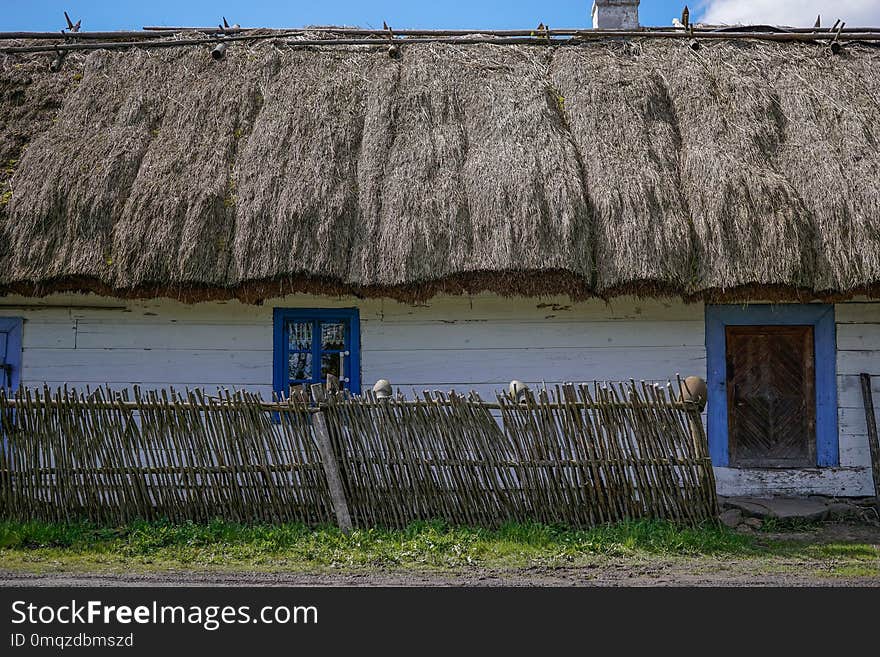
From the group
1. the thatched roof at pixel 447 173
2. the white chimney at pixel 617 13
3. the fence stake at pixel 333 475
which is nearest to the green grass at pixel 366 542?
the fence stake at pixel 333 475

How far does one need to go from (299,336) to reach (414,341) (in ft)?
3.71

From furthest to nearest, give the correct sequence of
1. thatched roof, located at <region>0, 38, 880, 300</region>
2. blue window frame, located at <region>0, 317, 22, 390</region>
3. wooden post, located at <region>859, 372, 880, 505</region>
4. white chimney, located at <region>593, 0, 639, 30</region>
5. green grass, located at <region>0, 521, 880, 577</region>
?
white chimney, located at <region>593, 0, 639, 30</region>, blue window frame, located at <region>0, 317, 22, 390</region>, wooden post, located at <region>859, 372, 880, 505</region>, thatched roof, located at <region>0, 38, 880, 300</region>, green grass, located at <region>0, 521, 880, 577</region>

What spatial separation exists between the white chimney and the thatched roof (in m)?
1.51

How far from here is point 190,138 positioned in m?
8.32

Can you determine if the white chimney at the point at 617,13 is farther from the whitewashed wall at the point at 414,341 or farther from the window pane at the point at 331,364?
the window pane at the point at 331,364

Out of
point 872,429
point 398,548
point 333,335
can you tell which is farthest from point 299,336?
point 872,429

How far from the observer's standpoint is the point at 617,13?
1079cm

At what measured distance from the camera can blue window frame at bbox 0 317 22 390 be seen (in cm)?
782

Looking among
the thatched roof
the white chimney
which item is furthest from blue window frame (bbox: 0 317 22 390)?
the white chimney

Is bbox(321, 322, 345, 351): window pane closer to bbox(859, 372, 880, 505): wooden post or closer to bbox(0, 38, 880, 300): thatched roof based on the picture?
bbox(0, 38, 880, 300): thatched roof

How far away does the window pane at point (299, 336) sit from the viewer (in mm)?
7941

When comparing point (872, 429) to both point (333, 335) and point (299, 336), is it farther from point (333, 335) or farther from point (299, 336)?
point (299, 336)

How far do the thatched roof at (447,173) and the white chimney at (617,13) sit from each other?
4.95 feet

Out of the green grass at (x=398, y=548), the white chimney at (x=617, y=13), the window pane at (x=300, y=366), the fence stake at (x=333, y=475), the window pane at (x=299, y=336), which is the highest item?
the white chimney at (x=617, y=13)
